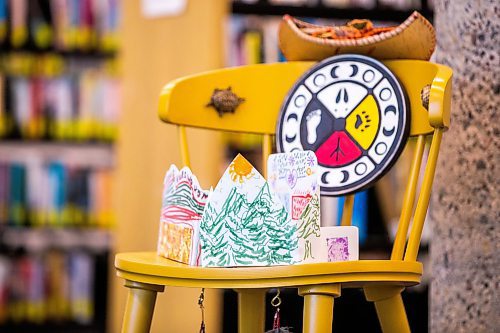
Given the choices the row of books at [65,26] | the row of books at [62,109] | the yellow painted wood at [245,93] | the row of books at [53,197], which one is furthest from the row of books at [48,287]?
the yellow painted wood at [245,93]

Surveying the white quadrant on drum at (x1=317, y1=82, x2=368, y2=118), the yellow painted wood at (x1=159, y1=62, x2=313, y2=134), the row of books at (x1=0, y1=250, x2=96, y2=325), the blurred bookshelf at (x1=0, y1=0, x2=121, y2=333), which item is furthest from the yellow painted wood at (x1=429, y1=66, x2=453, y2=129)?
the row of books at (x1=0, y1=250, x2=96, y2=325)

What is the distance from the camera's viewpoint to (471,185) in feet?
6.63

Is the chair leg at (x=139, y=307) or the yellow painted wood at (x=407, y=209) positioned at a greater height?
the yellow painted wood at (x=407, y=209)

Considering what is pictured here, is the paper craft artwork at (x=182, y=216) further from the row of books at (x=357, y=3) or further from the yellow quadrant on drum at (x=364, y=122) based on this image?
the row of books at (x=357, y=3)

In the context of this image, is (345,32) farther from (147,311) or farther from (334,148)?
(147,311)

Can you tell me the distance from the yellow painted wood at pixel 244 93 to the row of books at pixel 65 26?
198 centimetres

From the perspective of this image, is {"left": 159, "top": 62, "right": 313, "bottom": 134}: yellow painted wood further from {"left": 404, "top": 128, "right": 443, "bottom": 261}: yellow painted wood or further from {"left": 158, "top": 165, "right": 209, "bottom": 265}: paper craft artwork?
{"left": 404, "top": 128, "right": 443, "bottom": 261}: yellow painted wood

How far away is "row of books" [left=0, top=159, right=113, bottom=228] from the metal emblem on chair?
1962 millimetres

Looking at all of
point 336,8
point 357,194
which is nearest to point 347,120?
point 357,194

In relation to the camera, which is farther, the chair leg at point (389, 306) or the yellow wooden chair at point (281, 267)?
the chair leg at point (389, 306)

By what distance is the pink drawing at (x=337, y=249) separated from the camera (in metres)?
1.59

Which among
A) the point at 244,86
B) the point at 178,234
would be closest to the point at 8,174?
the point at 244,86

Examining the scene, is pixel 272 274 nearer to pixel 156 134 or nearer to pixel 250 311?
pixel 250 311

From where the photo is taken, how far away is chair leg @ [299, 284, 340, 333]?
1.40 metres
